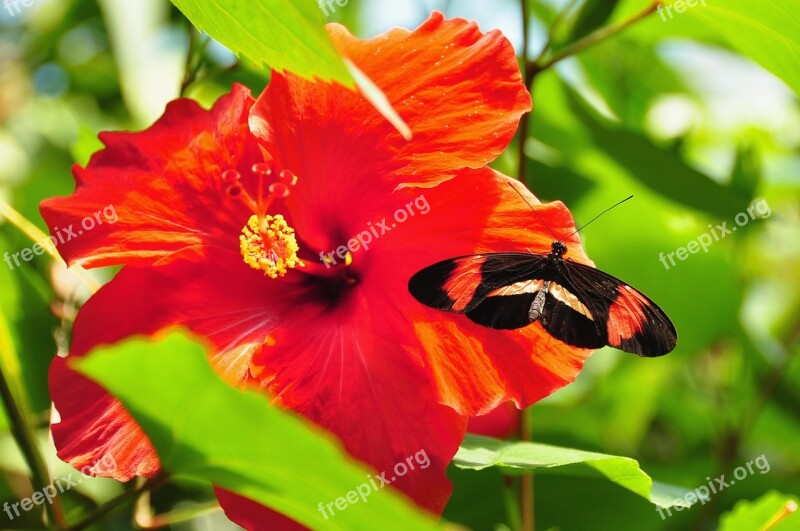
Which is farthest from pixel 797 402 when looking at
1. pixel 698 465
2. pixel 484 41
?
pixel 484 41

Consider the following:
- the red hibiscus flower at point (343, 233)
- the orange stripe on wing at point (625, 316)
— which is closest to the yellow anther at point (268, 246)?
the red hibiscus flower at point (343, 233)

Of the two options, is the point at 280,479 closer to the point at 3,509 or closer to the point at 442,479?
the point at 442,479

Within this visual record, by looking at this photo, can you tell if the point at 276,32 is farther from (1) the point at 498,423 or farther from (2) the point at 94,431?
(1) the point at 498,423

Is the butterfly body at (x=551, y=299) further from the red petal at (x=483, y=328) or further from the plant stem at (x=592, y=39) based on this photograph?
the plant stem at (x=592, y=39)

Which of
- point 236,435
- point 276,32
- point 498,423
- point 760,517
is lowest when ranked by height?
point 498,423

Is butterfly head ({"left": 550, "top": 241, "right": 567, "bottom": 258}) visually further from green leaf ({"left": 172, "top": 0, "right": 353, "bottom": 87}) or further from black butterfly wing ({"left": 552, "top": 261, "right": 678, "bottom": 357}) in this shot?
green leaf ({"left": 172, "top": 0, "right": 353, "bottom": 87})

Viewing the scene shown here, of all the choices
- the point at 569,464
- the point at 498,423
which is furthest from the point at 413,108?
the point at 498,423
